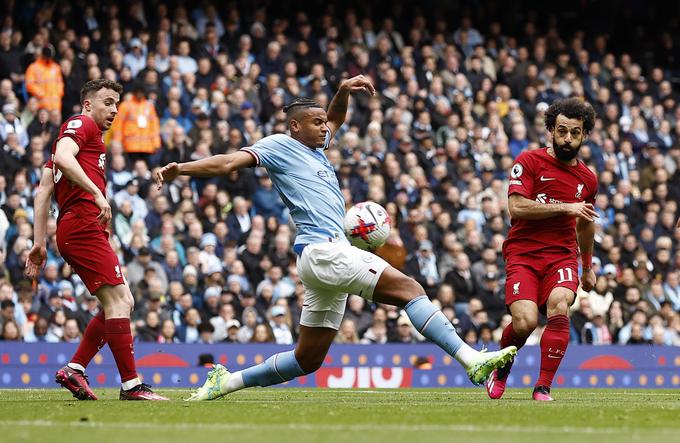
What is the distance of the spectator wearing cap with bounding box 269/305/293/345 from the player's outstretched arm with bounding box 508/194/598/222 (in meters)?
7.37

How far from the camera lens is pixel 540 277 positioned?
34.3 ft

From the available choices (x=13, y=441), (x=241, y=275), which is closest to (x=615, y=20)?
(x=241, y=275)

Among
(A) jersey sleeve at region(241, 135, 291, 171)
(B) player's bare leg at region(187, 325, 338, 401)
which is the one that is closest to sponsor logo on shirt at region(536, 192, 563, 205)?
(B) player's bare leg at region(187, 325, 338, 401)

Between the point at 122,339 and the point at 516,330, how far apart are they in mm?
3182

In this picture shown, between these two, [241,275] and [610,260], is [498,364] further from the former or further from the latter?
[610,260]

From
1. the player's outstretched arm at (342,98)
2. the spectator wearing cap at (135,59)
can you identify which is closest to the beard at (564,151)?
the player's outstretched arm at (342,98)

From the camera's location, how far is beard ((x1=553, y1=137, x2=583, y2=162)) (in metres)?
10.5

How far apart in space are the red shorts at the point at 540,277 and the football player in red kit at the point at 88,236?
9.88 ft

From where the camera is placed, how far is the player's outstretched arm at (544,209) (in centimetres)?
1009

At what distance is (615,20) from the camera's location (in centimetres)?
2877

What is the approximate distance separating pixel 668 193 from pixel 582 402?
1376 cm

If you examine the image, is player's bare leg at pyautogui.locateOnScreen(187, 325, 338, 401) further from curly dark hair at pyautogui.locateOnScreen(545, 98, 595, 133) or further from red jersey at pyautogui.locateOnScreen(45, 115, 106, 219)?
curly dark hair at pyautogui.locateOnScreen(545, 98, 595, 133)

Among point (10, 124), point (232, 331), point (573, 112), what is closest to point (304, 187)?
point (573, 112)

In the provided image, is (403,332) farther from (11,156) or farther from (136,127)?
(11,156)
